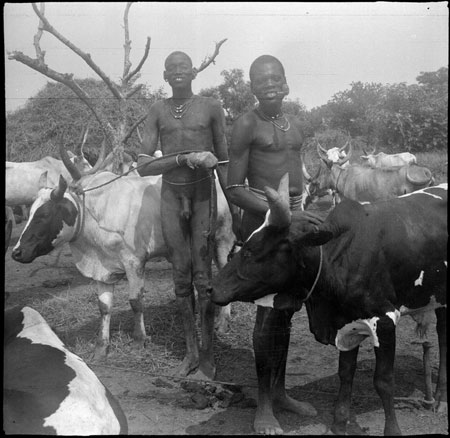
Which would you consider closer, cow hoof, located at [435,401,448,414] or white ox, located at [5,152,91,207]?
cow hoof, located at [435,401,448,414]

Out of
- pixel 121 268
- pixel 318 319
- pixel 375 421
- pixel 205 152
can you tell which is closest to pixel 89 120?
pixel 121 268

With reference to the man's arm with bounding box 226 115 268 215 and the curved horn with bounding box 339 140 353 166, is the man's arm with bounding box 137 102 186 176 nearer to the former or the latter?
the man's arm with bounding box 226 115 268 215

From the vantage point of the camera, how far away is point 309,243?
3260mm

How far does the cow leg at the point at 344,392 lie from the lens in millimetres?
3654

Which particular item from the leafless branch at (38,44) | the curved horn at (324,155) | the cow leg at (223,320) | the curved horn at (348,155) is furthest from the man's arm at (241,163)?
the curved horn at (324,155)

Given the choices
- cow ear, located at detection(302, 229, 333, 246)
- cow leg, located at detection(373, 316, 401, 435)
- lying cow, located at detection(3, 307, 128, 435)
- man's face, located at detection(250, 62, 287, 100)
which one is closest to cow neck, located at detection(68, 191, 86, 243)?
lying cow, located at detection(3, 307, 128, 435)

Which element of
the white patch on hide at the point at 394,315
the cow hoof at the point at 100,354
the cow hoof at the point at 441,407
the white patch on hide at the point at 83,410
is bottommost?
the cow hoof at the point at 100,354

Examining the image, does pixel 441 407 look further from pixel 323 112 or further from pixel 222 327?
pixel 323 112

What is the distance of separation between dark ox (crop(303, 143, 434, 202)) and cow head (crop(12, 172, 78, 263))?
3036 mm

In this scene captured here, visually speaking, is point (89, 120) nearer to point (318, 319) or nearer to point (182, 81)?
point (182, 81)

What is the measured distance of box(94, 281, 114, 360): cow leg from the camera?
5086 mm

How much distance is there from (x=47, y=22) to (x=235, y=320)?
337 cm

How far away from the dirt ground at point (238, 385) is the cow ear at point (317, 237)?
4.12ft

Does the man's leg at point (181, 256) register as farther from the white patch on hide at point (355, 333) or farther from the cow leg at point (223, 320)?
the white patch on hide at point (355, 333)
